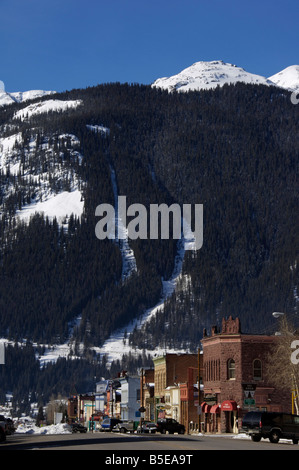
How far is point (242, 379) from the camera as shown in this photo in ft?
366

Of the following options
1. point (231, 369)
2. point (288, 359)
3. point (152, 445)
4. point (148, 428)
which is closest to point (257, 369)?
point (231, 369)

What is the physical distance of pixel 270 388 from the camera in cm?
11144

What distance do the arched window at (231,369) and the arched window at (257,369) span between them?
8.35ft

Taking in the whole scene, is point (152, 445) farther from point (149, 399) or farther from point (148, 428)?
point (149, 399)

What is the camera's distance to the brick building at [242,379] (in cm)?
11125

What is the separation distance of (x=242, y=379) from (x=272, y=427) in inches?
1907

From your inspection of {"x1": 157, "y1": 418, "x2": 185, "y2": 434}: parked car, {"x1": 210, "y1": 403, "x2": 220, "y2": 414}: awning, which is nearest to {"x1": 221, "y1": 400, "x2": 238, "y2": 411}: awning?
{"x1": 210, "y1": 403, "x2": 220, "y2": 414}: awning

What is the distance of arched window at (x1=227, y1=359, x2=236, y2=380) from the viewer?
113312mm

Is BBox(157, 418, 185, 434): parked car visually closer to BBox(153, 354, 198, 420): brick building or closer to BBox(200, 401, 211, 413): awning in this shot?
BBox(200, 401, 211, 413): awning

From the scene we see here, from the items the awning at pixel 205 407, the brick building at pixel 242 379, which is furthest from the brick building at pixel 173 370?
the brick building at pixel 242 379

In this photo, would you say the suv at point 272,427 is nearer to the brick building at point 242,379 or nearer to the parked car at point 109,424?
the brick building at point 242,379
